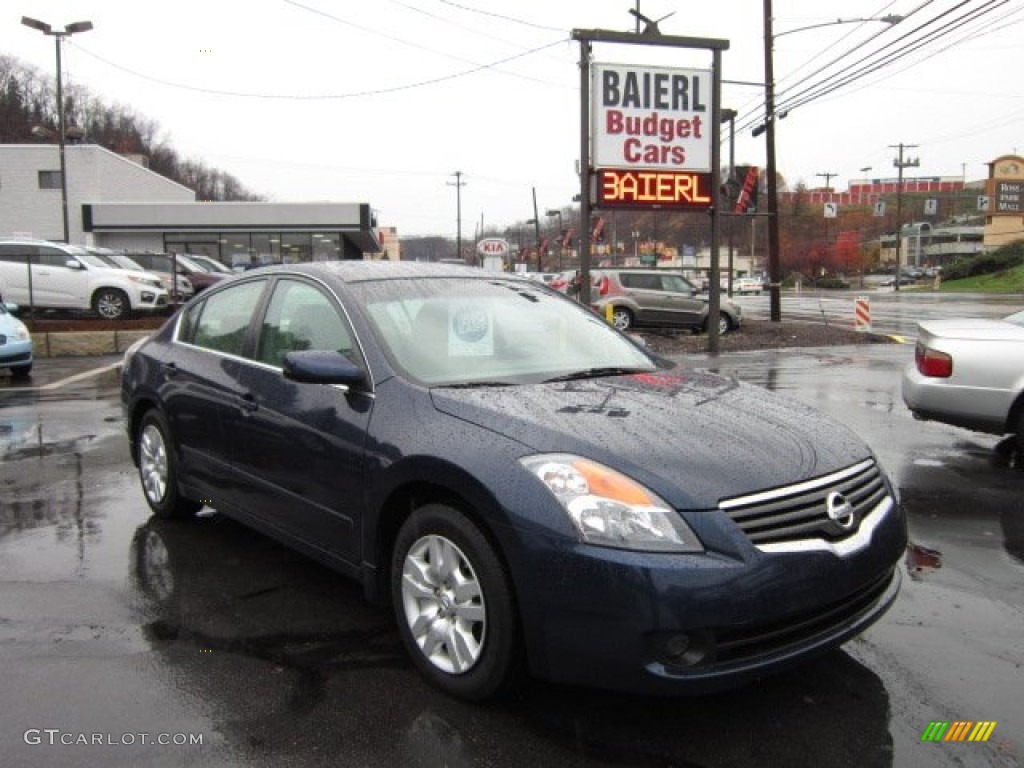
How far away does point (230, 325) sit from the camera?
4.69m

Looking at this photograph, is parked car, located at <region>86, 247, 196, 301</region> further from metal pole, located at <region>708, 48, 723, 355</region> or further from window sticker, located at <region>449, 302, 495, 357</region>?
window sticker, located at <region>449, 302, 495, 357</region>

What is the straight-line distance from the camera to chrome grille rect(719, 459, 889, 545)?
2.72 m

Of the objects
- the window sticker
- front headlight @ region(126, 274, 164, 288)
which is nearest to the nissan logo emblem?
the window sticker

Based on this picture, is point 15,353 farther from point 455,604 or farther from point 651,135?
point 455,604

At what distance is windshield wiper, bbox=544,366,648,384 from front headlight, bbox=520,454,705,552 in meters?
0.90

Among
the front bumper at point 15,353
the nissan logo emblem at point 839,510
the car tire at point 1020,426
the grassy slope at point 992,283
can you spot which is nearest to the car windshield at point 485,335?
the nissan logo emblem at point 839,510

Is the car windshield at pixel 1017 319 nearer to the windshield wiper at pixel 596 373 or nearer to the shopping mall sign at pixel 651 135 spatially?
the windshield wiper at pixel 596 373

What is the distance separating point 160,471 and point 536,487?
3.26 meters

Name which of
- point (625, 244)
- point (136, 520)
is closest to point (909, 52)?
point (136, 520)

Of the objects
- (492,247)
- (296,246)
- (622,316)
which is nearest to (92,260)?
(622,316)

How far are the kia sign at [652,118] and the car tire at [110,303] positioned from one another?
10.3 meters

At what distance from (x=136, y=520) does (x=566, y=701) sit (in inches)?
135

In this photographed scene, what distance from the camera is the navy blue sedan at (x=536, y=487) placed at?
2.63 m

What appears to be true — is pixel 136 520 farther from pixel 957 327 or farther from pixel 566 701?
pixel 957 327
